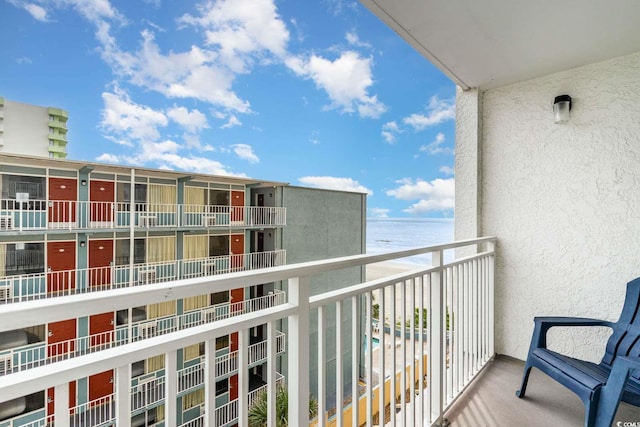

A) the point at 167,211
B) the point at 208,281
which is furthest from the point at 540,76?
the point at 167,211

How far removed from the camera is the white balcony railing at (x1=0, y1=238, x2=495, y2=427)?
1.57 feet

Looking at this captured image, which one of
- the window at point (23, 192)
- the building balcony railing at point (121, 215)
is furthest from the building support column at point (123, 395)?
the window at point (23, 192)

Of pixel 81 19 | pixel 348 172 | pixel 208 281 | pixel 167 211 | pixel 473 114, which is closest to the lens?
pixel 208 281

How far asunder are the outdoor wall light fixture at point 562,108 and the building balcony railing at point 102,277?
10.9ft

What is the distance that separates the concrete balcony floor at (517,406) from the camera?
1.52 m

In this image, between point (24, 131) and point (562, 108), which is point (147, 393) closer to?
point (24, 131)

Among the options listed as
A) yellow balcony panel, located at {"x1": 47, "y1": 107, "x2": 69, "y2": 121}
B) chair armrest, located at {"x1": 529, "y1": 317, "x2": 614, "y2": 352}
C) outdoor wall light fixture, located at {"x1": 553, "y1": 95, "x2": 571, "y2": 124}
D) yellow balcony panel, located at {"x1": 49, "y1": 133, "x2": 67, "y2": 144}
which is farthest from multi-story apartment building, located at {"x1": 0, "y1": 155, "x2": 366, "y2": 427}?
outdoor wall light fixture, located at {"x1": 553, "y1": 95, "x2": 571, "y2": 124}

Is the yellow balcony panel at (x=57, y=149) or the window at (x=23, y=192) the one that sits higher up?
the yellow balcony panel at (x=57, y=149)

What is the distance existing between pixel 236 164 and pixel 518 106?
28.9 feet

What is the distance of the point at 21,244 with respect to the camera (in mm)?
3797

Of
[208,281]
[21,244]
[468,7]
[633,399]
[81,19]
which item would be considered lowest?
[633,399]

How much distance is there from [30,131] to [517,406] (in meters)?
5.54

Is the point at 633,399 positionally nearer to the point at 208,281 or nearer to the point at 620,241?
the point at 620,241

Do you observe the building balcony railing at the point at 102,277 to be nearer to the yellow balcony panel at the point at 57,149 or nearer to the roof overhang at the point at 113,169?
the roof overhang at the point at 113,169
